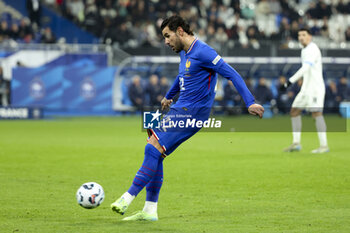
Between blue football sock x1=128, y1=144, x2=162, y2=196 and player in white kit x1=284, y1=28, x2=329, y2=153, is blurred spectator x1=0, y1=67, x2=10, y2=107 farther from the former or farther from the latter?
blue football sock x1=128, y1=144, x2=162, y2=196

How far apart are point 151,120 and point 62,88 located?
20063mm

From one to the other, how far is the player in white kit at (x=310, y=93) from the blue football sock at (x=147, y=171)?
7.45 m

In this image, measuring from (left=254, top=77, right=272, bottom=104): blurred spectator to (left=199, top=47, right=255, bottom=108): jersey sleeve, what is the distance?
20.2 m

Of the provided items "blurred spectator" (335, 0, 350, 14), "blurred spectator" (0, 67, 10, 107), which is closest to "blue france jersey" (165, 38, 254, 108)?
"blurred spectator" (0, 67, 10, 107)

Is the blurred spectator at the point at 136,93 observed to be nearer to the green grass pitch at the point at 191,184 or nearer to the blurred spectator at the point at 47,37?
the blurred spectator at the point at 47,37

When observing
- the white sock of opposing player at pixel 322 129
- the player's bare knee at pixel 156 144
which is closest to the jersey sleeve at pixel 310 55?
the white sock of opposing player at pixel 322 129

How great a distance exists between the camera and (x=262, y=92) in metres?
27.0

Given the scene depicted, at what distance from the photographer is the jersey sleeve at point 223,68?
6738mm

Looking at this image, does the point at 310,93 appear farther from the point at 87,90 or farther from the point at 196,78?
the point at 87,90

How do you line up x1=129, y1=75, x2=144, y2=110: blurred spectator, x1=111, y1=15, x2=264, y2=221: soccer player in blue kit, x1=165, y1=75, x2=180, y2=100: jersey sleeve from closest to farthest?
x1=111, y1=15, x2=264, y2=221: soccer player in blue kit
x1=165, y1=75, x2=180, y2=100: jersey sleeve
x1=129, y1=75, x2=144, y2=110: blurred spectator

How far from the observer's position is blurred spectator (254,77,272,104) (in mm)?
26953

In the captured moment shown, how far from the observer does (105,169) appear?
1154 centimetres

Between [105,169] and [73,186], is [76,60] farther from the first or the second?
[73,186]

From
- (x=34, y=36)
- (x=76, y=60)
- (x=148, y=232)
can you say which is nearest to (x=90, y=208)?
(x=148, y=232)
